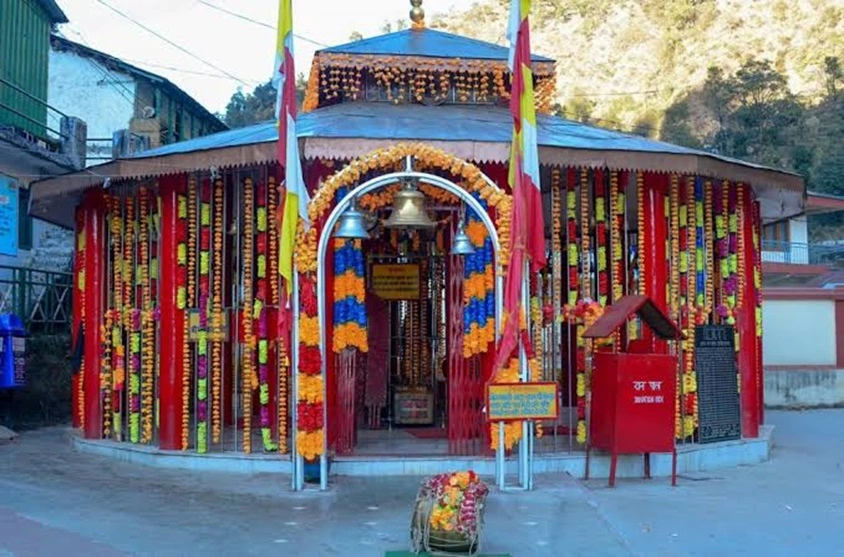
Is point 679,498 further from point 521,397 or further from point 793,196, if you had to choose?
point 793,196

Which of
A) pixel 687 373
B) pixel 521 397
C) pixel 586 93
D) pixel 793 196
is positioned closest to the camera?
pixel 521 397

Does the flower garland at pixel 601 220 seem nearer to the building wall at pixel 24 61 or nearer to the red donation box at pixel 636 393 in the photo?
the red donation box at pixel 636 393

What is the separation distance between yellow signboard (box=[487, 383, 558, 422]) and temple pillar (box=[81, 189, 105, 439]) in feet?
18.8

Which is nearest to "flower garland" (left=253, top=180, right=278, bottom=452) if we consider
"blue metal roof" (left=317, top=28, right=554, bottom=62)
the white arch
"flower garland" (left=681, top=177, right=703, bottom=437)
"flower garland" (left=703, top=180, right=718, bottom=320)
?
the white arch

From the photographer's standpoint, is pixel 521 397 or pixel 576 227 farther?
pixel 576 227

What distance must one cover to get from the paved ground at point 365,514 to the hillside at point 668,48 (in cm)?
3926

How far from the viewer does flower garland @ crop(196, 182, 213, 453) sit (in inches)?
403

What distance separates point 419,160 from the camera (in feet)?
30.6

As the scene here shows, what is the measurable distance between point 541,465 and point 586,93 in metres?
58.0

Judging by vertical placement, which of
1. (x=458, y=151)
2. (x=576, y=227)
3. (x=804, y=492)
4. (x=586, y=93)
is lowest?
(x=804, y=492)

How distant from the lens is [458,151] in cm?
959

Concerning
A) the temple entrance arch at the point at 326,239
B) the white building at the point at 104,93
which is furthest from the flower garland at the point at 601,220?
the white building at the point at 104,93

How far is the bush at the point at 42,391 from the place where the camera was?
48.1 feet

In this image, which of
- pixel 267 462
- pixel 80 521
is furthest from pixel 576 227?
pixel 80 521
